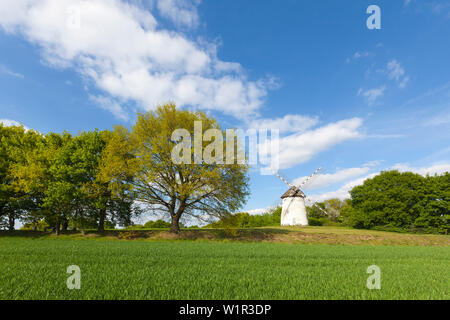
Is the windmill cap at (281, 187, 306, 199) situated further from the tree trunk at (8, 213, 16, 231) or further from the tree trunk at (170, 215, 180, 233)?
the tree trunk at (8, 213, 16, 231)

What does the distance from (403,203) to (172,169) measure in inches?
1803

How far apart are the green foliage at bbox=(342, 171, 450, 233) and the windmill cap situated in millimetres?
11104

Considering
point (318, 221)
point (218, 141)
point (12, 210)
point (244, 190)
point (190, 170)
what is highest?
point (218, 141)

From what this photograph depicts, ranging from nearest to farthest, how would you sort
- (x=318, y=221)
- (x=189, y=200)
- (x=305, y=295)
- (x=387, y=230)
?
(x=305, y=295) → (x=189, y=200) → (x=387, y=230) → (x=318, y=221)

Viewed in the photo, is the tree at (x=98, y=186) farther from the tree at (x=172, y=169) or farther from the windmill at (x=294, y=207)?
the windmill at (x=294, y=207)

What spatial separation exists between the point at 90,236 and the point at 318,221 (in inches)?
2029

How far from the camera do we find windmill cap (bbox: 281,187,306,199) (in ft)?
174

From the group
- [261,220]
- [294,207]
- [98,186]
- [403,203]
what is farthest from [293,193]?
[98,186]

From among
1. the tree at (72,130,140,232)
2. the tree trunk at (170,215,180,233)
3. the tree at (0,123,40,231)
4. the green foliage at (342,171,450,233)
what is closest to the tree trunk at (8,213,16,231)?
the tree at (0,123,40,231)

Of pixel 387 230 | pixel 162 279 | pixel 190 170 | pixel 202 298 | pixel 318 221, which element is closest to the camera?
pixel 202 298

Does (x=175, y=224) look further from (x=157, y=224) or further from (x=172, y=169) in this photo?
(x=157, y=224)
